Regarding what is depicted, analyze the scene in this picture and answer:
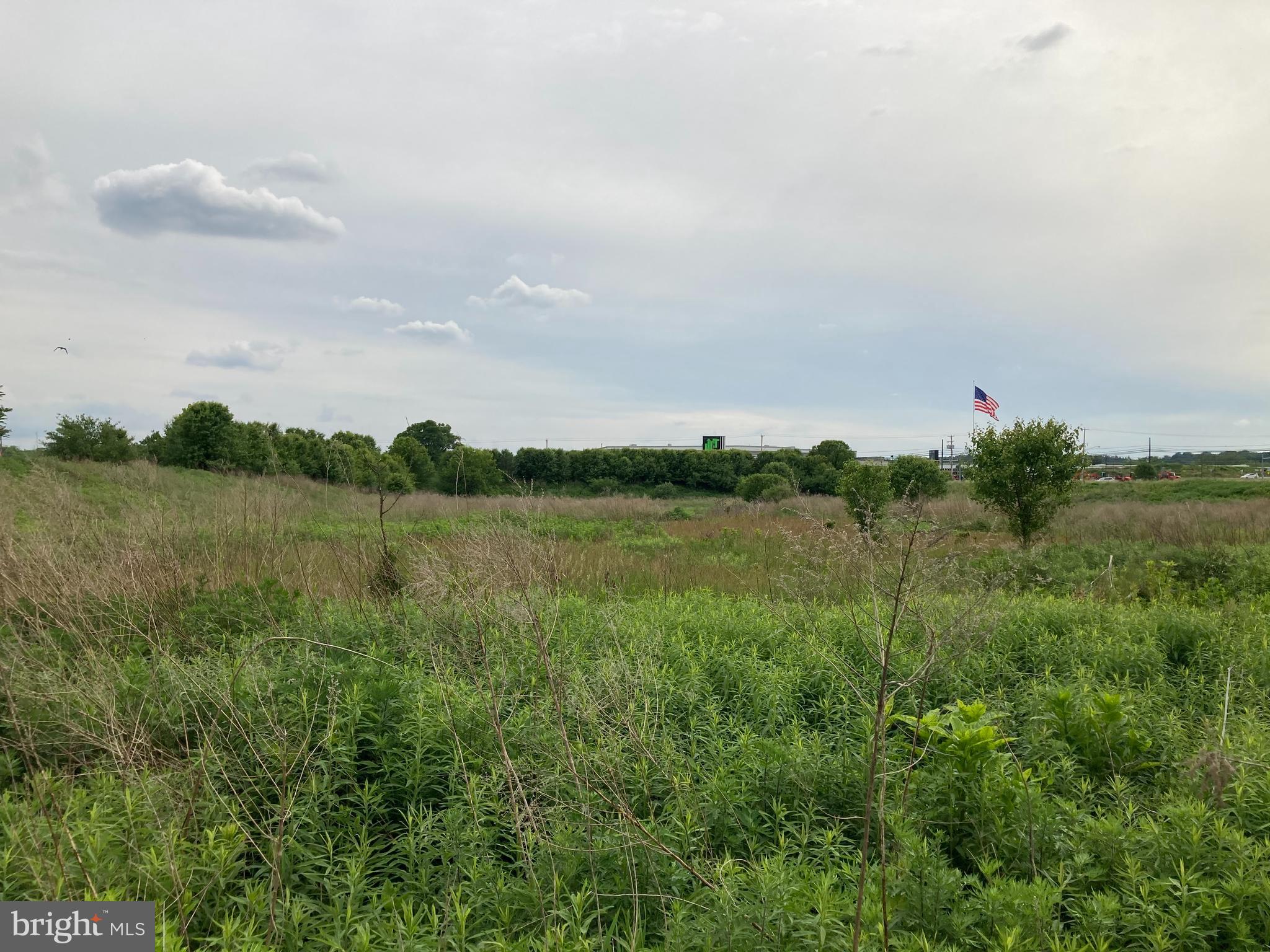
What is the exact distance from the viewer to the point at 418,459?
129 feet

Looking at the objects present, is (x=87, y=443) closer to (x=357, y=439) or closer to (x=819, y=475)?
(x=357, y=439)

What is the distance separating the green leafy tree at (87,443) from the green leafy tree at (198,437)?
5.90 feet

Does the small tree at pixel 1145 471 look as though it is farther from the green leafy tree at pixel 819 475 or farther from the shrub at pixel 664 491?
the shrub at pixel 664 491

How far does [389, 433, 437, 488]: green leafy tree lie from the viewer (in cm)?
3891

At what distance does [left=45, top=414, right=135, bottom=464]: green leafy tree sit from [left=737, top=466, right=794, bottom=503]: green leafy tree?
25420mm

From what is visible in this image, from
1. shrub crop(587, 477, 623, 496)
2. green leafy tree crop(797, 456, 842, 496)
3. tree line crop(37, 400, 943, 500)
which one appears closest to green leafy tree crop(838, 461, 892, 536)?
tree line crop(37, 400, 943, 500)

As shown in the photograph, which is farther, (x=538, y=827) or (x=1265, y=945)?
(x=538, y=827)

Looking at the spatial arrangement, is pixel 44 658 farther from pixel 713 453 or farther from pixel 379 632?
pixel 713 453

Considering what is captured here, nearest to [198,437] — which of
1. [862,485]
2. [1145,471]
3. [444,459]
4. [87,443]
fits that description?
[87,443]

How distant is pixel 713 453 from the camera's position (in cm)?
5288

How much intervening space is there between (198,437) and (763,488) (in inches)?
1011

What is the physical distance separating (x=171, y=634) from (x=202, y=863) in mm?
3011

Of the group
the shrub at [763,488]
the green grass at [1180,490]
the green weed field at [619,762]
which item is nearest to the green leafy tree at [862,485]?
the green weed field at [619,762]

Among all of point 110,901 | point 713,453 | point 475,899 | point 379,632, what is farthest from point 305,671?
point 713,453
